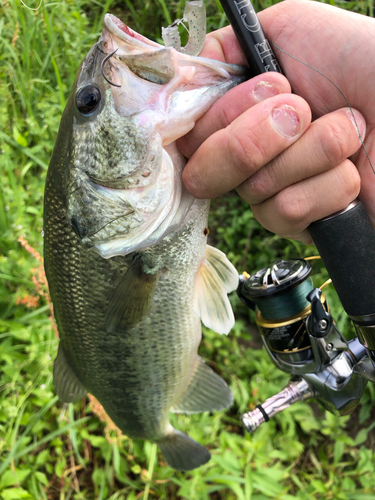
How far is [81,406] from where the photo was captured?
8.00 feet

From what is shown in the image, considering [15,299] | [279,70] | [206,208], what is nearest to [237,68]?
[279,70]

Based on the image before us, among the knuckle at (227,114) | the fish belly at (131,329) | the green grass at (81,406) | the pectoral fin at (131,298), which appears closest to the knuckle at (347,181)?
the knuckle at (227,114)

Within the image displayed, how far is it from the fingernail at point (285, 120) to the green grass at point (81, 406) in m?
1.83

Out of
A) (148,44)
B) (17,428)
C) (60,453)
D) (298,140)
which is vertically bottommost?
(60,453)

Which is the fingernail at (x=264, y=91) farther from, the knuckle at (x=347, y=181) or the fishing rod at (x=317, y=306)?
the knuckle at (x=347, y=181)

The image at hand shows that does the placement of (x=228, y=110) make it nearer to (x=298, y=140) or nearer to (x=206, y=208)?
(x=298, y=140)

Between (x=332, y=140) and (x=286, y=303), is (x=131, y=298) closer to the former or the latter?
(x=286, y=303)

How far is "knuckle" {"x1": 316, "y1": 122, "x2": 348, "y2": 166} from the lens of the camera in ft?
3.02

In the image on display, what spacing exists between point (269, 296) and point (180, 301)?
341 mm

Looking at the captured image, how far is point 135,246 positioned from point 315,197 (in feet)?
1.76

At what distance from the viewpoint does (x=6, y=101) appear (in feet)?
9.05

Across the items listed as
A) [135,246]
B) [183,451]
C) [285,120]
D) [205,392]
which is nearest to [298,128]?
[285,120]

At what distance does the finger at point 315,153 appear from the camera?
93 cm

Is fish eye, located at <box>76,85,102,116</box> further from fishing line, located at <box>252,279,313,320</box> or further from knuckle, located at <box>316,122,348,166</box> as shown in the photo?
fishing line, located at <box>252,279,313,320</box>
